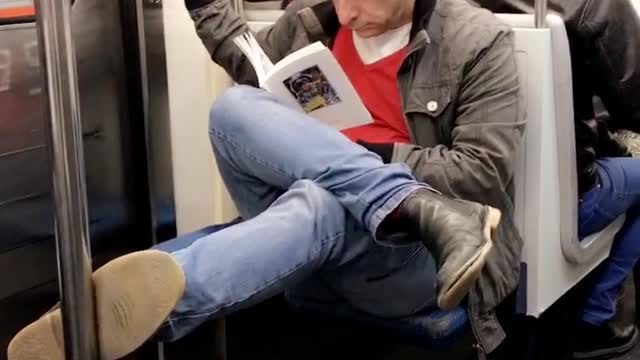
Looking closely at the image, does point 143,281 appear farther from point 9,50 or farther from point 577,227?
point 577,227

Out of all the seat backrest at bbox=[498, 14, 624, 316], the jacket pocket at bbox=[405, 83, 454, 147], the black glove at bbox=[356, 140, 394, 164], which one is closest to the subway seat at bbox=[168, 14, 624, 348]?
the seat backrest at bbox=[498, 14, 624, 316]

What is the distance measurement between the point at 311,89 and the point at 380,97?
0.15 m

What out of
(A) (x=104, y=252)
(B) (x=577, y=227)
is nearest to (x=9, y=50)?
(A) (x=104, y=252)

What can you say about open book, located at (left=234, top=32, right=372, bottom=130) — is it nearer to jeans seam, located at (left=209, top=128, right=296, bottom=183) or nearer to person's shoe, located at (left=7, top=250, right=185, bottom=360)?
jeans seam, located at (left=209, top=128, right=296, bottom=183)

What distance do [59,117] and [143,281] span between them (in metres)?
0.21

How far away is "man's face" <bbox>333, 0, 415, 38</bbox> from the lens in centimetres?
156

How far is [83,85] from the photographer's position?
5.61 feet

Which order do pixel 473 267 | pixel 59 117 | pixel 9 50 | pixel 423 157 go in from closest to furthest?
pixel 59 117
pixel 473 267
pixel 423 157
pixel 9 50

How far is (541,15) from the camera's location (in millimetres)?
1526

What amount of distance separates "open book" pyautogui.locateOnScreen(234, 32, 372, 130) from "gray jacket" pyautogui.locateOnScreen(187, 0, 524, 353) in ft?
0.32

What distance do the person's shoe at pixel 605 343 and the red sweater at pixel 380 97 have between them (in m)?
0.75

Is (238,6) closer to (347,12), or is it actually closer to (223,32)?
(223,32)

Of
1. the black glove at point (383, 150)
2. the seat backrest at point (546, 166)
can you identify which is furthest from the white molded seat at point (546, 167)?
the black glove at point (383, 150)

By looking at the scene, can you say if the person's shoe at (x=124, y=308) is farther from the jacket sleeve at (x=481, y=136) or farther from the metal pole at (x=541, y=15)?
the metal pole at (x=541, y=15)
